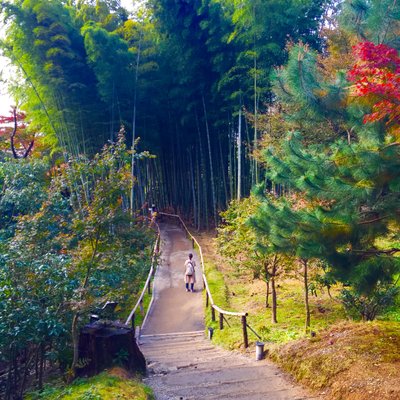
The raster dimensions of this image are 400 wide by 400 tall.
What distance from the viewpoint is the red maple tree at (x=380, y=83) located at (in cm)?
407

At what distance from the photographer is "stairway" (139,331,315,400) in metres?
4.76

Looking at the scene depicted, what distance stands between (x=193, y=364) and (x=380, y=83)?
13.9 feet

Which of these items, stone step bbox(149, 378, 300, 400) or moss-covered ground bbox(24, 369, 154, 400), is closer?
moss-covered ground bbox(24, 369, 154, 400)

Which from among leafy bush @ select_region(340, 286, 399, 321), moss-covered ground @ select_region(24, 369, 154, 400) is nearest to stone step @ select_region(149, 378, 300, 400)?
moss-covered ground @ select_region(24, 369, 154, 400)

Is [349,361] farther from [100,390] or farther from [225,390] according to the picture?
[100,390]

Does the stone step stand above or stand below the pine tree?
below

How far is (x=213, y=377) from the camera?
5461 mm

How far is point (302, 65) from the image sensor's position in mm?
4938

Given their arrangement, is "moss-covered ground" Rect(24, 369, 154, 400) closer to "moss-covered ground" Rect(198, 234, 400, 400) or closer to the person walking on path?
"moss-covered ground" Rect(198, 234, 400, 400)

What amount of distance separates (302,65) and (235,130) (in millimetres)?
12035

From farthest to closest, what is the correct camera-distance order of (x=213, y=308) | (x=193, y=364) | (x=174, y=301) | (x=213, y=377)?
(x=174, y=301) → (x=213, y=308) → (x=193, y=364) → (x=213, y=377)

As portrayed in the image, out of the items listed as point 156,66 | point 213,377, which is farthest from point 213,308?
point 156,66

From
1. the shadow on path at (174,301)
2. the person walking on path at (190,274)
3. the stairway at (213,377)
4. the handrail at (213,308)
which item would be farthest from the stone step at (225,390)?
the person walking on path at (190,274)

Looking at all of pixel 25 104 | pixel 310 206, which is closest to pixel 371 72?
pixel 310 206
